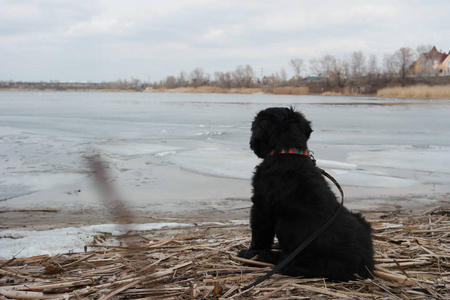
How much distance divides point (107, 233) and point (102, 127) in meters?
15.3

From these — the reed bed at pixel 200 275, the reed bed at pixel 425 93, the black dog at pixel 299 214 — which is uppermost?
the reed bed at pixel 425 93

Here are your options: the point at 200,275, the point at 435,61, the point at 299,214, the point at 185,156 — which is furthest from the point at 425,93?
the point at 435,61

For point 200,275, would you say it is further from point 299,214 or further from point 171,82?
point 171,82

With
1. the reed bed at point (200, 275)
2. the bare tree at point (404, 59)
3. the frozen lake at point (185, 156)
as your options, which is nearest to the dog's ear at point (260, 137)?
the reed bed at point (200, 275)

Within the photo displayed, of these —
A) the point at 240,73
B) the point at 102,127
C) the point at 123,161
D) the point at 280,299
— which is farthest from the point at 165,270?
the point at 240,73

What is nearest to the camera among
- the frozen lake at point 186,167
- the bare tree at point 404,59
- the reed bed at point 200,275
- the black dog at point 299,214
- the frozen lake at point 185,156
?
the reed bed at point 200,275

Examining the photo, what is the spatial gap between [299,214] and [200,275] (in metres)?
0.98

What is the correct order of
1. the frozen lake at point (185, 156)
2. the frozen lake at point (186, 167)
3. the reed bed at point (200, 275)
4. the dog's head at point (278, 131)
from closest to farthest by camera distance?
the reed bed at point (200, 275) → the dog's head at point (278, 131) → the frozen lake at point (186, 167) → the frozen lake at point (185, 156)

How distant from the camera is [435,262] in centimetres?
362

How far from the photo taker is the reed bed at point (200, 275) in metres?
2.91

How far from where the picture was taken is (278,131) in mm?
3418

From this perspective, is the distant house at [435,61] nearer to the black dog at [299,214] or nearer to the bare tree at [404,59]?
the bare tree at [404,59]

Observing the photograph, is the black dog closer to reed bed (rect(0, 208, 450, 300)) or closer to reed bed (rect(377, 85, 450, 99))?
reed bed (rect(0, 208, 450, 300))

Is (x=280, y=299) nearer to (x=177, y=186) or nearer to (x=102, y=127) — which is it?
(x=177, y=186)
